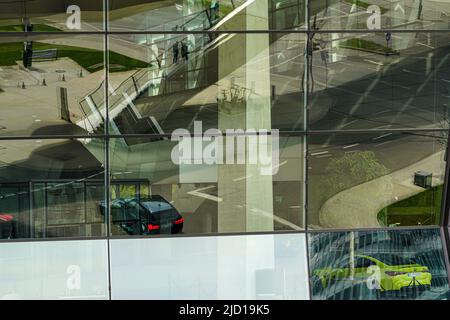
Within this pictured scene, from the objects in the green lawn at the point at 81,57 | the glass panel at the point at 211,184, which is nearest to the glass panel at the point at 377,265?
the glass panel at the point at 211,184

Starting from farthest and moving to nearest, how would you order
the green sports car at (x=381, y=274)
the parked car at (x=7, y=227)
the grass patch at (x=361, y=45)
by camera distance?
the green sports car at (x=381, y=274) → the parked car at (x=7, y=227) → the grass patch at (x=361, y=45)

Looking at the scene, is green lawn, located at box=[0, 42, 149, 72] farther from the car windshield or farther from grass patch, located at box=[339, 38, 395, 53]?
grass patch, located at box=[339, 38, 395, 53]

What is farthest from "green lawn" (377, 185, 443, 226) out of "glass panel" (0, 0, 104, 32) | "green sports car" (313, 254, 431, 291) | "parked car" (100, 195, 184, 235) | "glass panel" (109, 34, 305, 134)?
"glass panel" (0, 0, 104, 32)

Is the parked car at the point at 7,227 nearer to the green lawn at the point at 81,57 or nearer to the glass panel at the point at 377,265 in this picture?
the green lawn at the point at 81,57

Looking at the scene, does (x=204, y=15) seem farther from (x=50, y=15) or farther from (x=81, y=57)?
(x=50, y=15)

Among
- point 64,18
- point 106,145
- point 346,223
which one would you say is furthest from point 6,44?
point 346,223

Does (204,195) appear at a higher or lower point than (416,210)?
higher

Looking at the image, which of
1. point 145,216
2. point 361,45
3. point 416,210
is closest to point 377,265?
point 416,210
